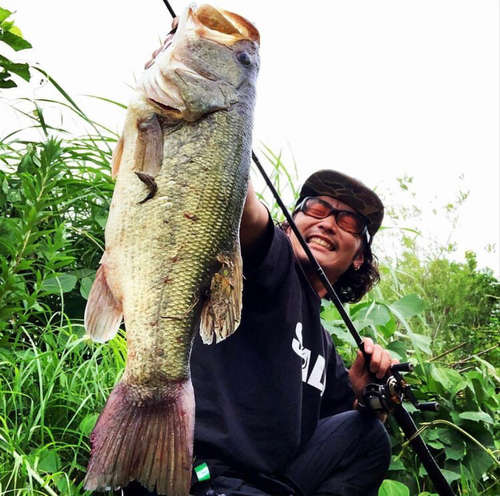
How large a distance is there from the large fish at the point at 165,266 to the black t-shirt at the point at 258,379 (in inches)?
26.9

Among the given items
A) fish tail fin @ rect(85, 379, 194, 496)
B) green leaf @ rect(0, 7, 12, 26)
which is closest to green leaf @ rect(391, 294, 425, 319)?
green leaf @ rect(0, 7, 12, 26)

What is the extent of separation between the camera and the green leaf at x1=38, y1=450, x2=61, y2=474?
265cm

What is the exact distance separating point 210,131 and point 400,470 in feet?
8.88

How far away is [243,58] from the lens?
6.00 feet

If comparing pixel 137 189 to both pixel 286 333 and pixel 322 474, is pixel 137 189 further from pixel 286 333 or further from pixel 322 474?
pixel 322 474

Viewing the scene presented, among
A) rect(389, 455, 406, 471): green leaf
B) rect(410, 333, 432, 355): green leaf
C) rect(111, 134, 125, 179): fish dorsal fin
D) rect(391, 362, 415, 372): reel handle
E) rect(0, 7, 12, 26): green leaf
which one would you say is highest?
rect(0, 7, 12, 26): green leaf

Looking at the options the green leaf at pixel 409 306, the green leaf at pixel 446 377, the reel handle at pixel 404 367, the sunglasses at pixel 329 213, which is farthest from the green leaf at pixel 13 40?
the green leaf at pixel 446 377

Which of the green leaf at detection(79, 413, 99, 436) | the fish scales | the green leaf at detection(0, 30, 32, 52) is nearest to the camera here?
the fish scales

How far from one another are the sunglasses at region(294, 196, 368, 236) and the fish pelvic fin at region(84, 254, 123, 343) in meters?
1.62

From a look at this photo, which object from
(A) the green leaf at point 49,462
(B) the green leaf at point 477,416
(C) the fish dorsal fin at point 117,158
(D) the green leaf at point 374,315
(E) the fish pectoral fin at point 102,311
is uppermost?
(C) the fish dorsal fin at point 117,158

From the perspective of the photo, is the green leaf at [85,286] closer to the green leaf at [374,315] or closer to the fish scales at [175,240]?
the green leaf at [374,315]

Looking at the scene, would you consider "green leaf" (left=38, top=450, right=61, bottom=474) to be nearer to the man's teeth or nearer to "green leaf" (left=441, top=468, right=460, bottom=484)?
the man's teeth

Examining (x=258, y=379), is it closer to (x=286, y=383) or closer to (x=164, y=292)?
(x=286, y=383)

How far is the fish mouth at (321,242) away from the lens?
3.16 meters
